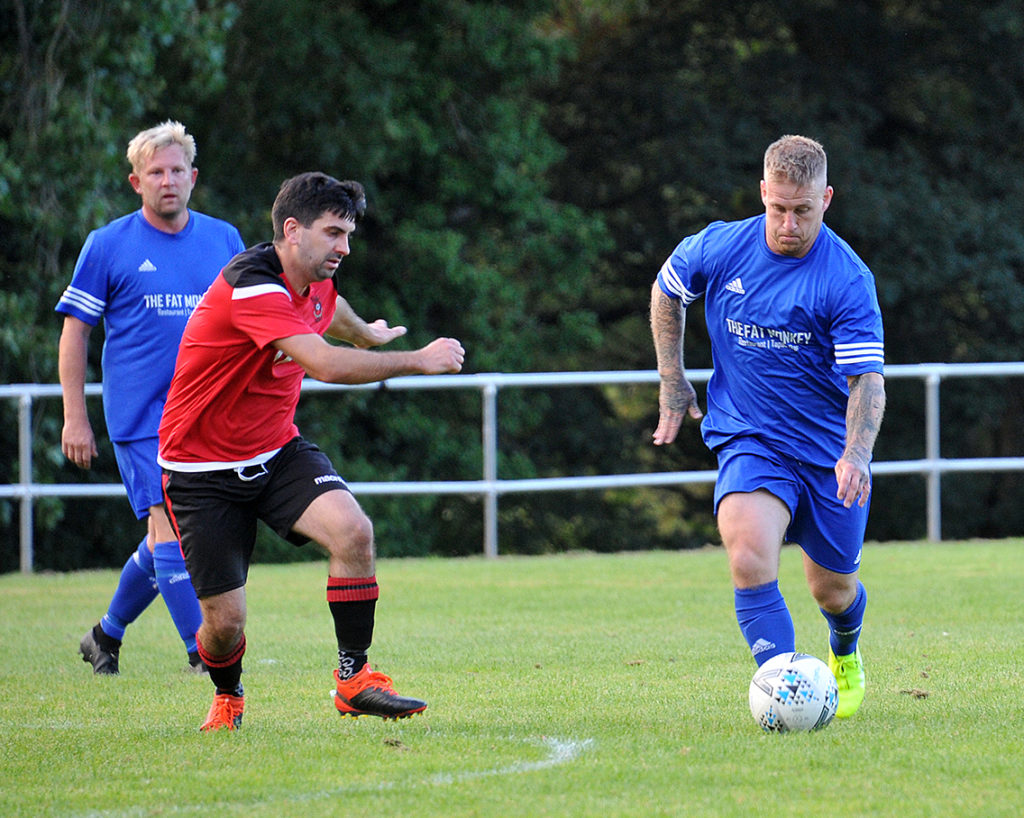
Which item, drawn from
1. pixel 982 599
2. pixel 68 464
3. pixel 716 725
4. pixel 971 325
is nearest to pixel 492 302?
pixel 68 464

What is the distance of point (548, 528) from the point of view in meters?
21.6

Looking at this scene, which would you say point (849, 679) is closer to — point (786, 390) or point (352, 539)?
point (786, 390)

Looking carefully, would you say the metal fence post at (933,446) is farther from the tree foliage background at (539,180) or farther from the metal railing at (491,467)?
the tree foliage background at (539,180)

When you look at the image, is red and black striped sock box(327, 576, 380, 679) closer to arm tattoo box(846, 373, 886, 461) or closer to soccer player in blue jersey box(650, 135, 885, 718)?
soccer player in blue jersey box(650, 135, 885, 718)

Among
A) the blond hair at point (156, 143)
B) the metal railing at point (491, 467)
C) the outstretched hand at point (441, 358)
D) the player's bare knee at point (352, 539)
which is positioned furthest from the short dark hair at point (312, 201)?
the metal railing at point (491, 467)

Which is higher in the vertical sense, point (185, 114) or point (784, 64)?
point (784, 64)

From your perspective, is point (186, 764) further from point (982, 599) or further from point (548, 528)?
point (548, 528)

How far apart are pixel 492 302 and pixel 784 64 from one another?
6.25 meters

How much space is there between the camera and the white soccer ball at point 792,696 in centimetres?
532

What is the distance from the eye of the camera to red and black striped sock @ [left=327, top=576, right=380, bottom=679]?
5.59 meters

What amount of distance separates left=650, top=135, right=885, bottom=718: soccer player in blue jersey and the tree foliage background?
8.39 m

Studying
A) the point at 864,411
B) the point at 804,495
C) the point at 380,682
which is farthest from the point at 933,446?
the point at 380,682

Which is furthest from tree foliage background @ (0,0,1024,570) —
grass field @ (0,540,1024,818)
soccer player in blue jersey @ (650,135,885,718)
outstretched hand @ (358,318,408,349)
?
soccer player in blue jersey @ (650,135,885,718)

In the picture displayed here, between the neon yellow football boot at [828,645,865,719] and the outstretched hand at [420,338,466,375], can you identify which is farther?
the neon yellow football boot at [828,645,865,719]
